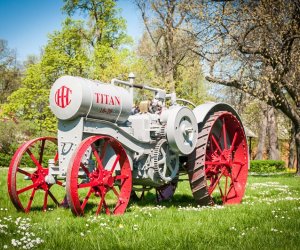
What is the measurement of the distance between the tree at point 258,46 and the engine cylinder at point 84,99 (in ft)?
35.3

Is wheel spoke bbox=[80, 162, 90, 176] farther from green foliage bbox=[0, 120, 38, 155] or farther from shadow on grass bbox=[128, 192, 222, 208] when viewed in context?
green foliage bbox=[0, 120, 38, 155]

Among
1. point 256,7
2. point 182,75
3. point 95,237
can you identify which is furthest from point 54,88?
point 182,75

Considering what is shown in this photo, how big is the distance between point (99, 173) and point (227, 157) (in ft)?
10.9

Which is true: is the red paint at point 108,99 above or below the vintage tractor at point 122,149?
above

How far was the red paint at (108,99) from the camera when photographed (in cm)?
627

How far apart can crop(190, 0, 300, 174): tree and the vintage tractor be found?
8.68 m

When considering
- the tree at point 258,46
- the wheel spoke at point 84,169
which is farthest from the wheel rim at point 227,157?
the tree at point 258,46

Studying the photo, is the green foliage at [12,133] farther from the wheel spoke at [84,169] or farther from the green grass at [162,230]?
the wheel spoke at [84,169]

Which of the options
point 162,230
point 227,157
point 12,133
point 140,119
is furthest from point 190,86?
point 162,230

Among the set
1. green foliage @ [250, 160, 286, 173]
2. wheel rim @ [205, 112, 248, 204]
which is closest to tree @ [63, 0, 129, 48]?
green foliage @ [250, 160, 286, 173]

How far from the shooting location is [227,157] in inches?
329

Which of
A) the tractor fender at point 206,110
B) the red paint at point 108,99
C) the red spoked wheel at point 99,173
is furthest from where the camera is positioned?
the tractor fender at point 206,110

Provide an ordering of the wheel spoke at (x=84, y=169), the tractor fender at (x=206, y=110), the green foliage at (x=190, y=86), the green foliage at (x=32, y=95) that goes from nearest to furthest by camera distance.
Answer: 1. the wheel spoke at (x=84, y=169)
2. the tractor fender at (x=206, y=110)
3. the green foliage at (x=32, y=95)
4. the green foliage at (x=190, y=86)

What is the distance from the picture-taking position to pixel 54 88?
20.8 ft
